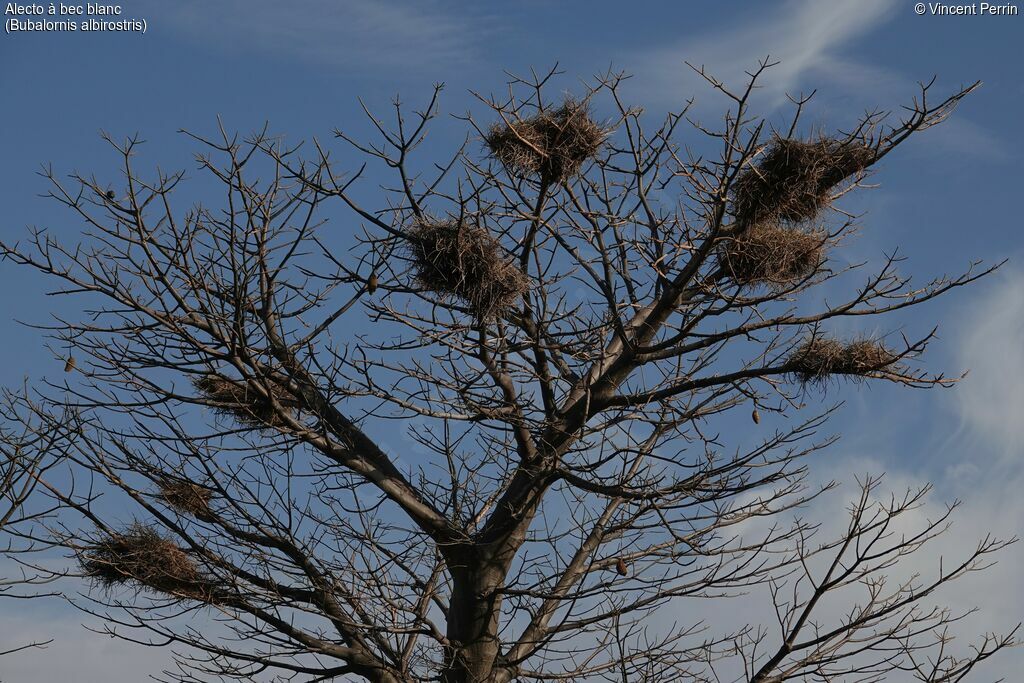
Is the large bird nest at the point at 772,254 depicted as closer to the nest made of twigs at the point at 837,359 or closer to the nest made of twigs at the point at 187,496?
the nest made of twigs at the point at 837,359

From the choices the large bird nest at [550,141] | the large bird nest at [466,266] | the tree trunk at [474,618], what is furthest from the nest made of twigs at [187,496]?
the large bird nest at [550,141]

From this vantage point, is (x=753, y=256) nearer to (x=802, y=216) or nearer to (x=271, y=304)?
(x=802, y=216)

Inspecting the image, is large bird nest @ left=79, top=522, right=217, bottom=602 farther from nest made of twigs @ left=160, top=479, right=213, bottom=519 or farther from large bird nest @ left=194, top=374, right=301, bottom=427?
large bird nest @ left=194, top=374, right=301, bottom=427

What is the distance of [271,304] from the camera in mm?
6086

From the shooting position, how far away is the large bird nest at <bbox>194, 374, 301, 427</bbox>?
6.08m

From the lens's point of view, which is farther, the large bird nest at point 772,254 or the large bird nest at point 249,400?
the large bird nest at point 772,254

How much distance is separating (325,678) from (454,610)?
88 centimetres

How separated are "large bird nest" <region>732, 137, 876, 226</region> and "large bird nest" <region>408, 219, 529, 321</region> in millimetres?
1437

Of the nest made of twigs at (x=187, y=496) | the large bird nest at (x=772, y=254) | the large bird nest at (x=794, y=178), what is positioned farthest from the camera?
the nest made of twigs at (x=187, y=496)

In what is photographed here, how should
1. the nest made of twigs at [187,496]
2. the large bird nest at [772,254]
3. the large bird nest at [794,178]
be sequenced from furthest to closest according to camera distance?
1. the nest made of twigs at [187,496]
2. the large bird nest at [772,254]
3. the large bird nest at [794,178]

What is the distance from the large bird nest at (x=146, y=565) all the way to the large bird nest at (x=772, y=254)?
3.64m

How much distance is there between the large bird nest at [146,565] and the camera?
6248 millimetres

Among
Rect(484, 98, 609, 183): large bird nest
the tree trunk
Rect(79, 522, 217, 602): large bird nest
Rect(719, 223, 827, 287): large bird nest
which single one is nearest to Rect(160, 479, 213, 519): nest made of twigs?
Rect(79, 522, 217, 602): large bird nest

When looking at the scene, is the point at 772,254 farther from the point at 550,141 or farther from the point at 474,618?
the point at 474,618
